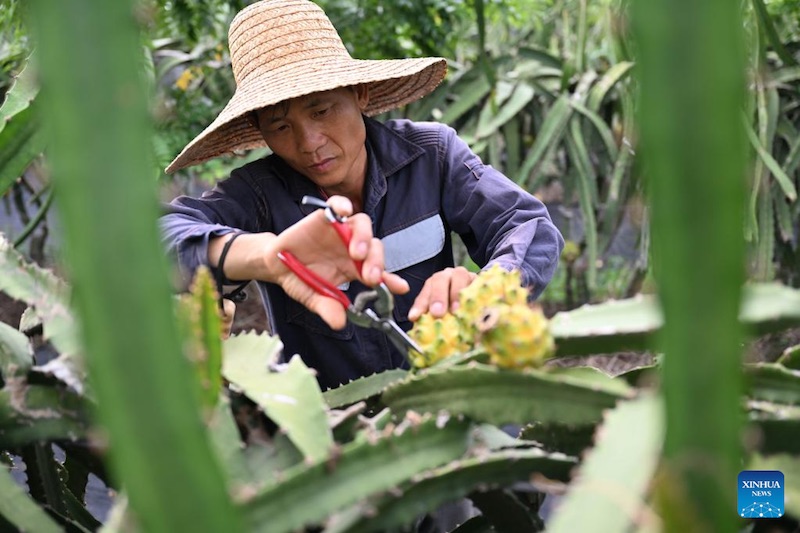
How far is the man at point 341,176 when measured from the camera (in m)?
1.07

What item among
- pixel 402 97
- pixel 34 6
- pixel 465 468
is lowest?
pixel 465 468

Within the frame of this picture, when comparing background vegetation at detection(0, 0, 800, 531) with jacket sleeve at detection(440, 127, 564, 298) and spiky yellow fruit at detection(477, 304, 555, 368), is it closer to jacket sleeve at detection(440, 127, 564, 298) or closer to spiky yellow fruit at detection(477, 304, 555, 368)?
spiky yellow fruit at detection(477, 304, 555, 368)

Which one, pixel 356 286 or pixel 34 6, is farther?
pixel 356 286

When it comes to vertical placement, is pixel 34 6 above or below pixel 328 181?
above

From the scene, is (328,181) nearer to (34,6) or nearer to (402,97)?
(402,97)

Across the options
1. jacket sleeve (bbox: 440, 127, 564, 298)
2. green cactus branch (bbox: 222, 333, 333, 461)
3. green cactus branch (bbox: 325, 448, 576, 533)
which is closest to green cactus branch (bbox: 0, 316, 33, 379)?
green cactus branch (bbox: 222, 333, 333, 461)

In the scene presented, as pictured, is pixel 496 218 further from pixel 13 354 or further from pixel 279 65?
pixel 13 354

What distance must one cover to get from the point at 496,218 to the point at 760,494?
2.26 ft

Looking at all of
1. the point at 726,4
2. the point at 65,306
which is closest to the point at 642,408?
the point at 726,4

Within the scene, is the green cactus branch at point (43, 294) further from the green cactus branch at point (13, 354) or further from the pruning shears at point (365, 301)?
the pruning shears at point (365, 301)

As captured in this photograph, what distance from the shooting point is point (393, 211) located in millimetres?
1195

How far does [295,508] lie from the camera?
1.31 feet

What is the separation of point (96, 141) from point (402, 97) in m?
1.10

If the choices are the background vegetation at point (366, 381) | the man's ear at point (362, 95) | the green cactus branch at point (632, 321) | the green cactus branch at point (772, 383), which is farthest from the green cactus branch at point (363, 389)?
the man's ear at point (362, 95)
